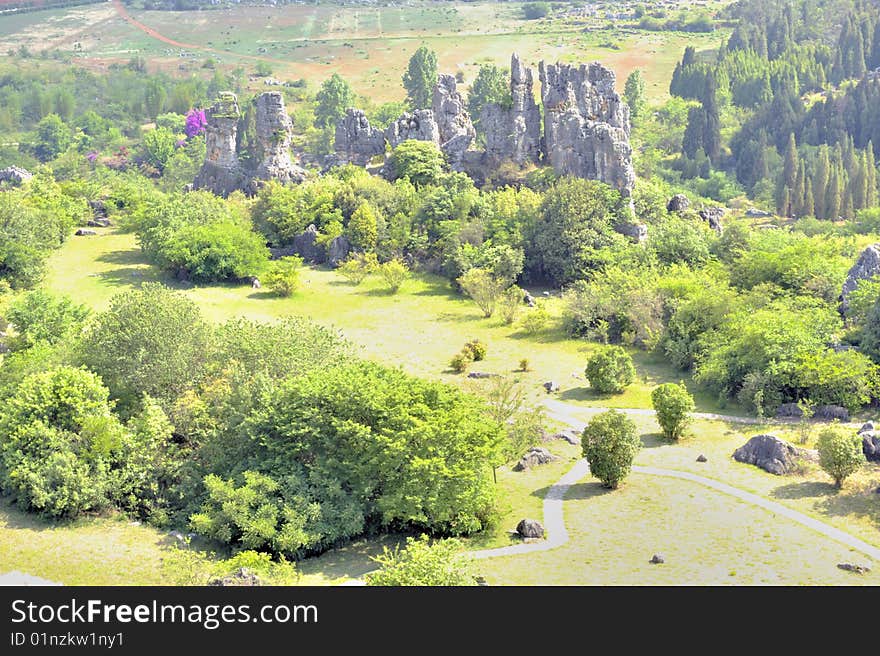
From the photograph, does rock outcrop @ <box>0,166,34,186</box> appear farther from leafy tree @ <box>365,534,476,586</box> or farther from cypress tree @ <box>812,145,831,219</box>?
leafy tree @ <box>365,534,476,586</box>

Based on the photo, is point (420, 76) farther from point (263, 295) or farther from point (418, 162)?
point (263, 295)

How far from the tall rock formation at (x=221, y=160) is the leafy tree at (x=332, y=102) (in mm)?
37531

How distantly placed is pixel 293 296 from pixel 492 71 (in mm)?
62942

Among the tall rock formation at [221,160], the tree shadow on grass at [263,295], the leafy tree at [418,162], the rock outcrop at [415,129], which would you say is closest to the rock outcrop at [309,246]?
the tree shadow on grass at [263,295]

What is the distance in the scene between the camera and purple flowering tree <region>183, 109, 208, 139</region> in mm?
140738

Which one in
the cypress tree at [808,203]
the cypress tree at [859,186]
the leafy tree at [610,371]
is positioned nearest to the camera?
the leafy tree at [610,371]

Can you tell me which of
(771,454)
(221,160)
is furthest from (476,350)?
(221,160)

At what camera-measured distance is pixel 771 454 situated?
47.8 m

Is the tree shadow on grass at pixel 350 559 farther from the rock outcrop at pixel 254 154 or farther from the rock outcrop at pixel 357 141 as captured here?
the rock outcrop at pixel 357 141

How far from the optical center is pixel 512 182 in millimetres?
90000

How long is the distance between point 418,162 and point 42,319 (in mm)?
36522

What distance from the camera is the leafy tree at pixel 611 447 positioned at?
45.9 metres

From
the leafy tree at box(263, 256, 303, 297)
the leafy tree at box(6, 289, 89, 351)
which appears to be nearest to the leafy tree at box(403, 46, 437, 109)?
the leafy tree at box(263, 256, 303, 297)

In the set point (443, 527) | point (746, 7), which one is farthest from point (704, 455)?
point (746, 7)
